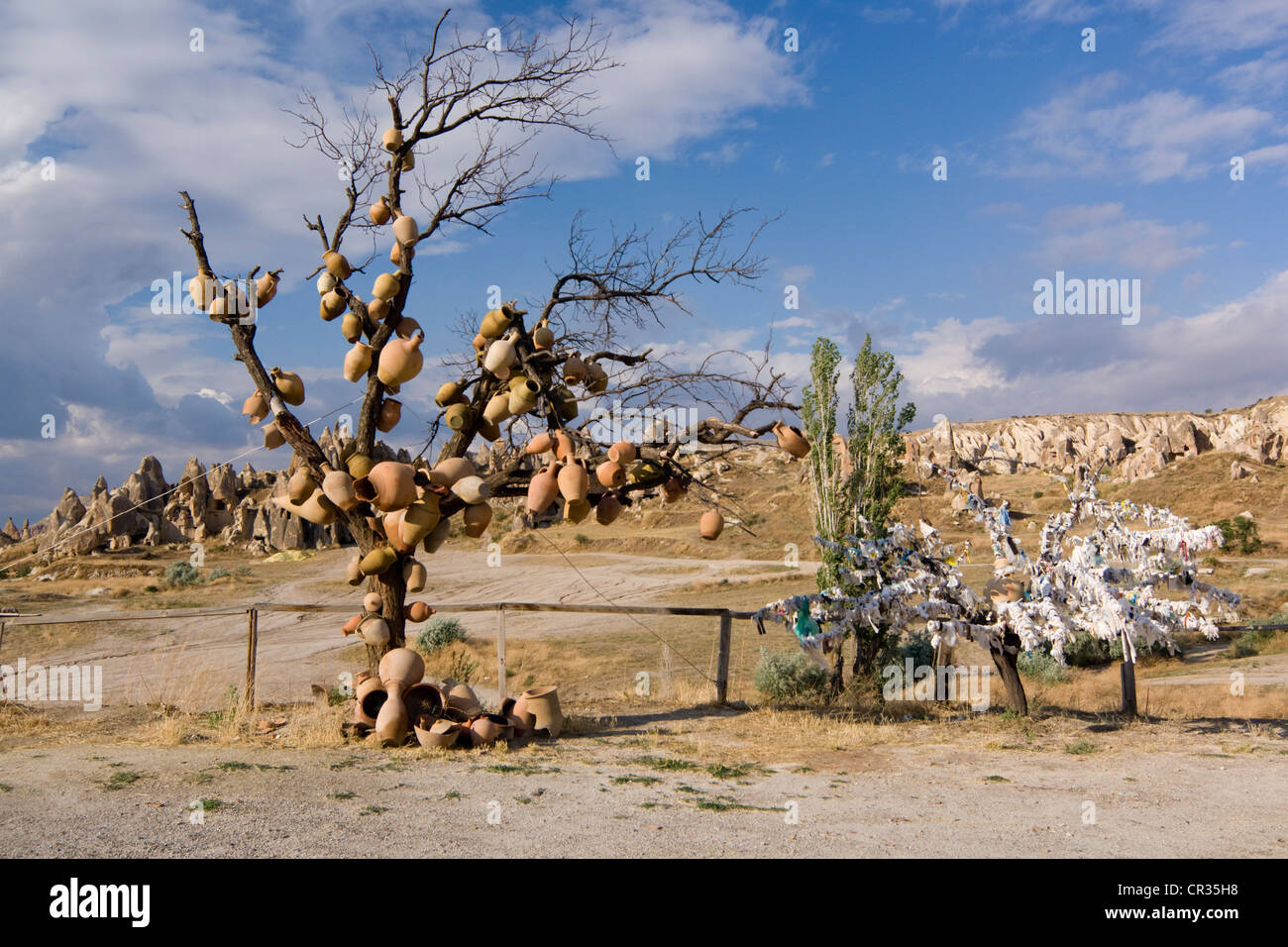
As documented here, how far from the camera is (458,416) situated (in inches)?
333

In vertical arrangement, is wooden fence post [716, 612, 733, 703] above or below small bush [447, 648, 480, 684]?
above

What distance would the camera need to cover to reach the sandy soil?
5414 mm

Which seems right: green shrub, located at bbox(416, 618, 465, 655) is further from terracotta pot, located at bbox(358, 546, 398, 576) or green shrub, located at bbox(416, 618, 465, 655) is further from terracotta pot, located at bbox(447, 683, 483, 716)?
terracotta pot, located at bbox(358, 546, 398, 576)

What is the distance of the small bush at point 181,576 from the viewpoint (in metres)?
35.7

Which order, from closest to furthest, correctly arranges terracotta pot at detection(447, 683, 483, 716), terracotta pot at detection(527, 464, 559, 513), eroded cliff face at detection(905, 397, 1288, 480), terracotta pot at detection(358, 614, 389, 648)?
terracotta pot at detection(527, 464, 559, 513)
terracotta pot at detection(358, 614, 389, 648)
terracotta pot at detection(447, 683, 483, 716)
eroded cliff face at detection(905, 397, 1288, 480)

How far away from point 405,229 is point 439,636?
12307 mm

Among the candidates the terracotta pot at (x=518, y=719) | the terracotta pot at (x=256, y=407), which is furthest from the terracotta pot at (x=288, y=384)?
the terracotta pot at (x=518, y=719)

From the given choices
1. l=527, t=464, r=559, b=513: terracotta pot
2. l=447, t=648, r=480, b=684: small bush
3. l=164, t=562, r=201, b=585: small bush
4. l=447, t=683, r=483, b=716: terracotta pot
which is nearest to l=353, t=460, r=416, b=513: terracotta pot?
l=527, t=464, r=559, b=513: terracotta pot

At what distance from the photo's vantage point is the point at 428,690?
8.80 m

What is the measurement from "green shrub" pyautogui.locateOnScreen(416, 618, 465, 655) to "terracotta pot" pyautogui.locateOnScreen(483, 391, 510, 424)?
11113 mm

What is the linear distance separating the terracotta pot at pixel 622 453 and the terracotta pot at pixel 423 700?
→ 299 cm
